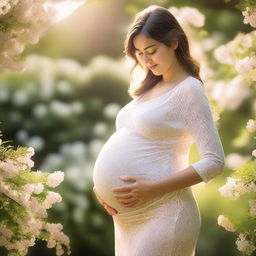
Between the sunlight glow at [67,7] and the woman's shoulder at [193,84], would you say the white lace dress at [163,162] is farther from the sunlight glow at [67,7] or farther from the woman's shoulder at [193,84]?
the sunlight glow at [67,7]

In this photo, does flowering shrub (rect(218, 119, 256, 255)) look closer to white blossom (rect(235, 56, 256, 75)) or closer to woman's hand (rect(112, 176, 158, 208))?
white blossom (rect(235, 56, 256, 75))

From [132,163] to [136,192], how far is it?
0.45 ft

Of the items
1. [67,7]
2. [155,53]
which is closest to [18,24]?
[155,53]

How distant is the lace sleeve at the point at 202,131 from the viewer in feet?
7.24

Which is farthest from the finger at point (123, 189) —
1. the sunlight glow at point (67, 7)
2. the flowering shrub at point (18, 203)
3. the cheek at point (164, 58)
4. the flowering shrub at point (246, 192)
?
the sunlight glow at point (67, 7)

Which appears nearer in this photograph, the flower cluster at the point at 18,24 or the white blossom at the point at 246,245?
the flower cluster at the point at 18,24

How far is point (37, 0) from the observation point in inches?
101

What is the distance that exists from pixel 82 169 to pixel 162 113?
1938mm

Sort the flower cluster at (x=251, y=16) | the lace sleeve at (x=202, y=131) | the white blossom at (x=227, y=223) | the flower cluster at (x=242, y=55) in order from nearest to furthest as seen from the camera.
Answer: the lace sleeve at (x=202, y=131), the flower cluster at (x=251, y=16), the flower cluster at (x=242, y=55), the white blossom at (x=227, y=223)

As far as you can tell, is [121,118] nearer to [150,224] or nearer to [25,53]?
[150,224]

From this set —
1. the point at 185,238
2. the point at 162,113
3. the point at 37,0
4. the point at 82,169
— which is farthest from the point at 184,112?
the point at 82,169

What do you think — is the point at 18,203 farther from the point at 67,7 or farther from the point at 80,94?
the point at 67,7

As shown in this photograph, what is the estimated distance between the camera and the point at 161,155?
7.64ft

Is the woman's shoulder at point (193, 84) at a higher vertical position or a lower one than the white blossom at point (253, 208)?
higher
